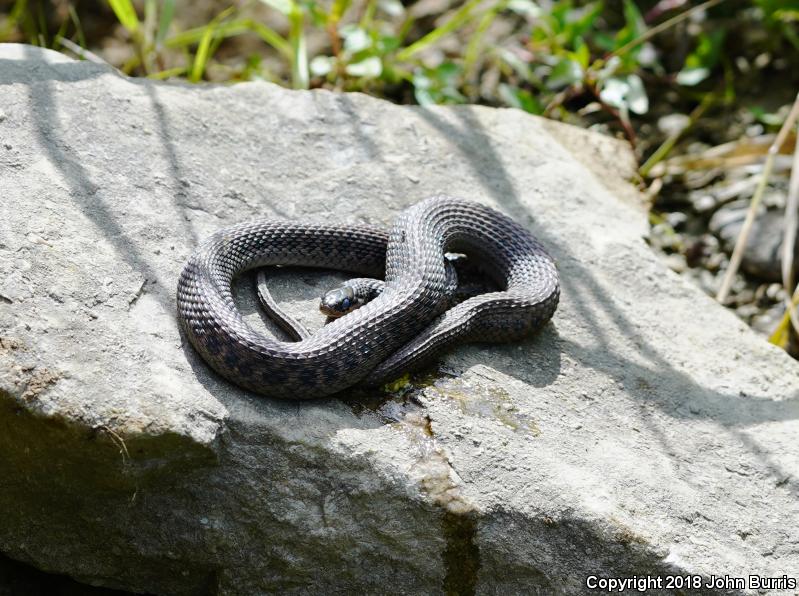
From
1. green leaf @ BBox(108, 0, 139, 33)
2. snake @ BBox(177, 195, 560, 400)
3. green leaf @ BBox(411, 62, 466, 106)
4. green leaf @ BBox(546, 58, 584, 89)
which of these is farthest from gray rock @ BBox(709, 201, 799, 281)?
green leaf @ BBox(108, 0, 139, 33)

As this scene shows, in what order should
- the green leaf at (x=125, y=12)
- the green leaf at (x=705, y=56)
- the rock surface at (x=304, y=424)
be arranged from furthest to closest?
the green leaf at (x=705, y=56) < the green leaf at (x=125, y=12) < the rock surface at (x=304, y=424)

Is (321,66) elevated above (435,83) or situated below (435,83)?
above

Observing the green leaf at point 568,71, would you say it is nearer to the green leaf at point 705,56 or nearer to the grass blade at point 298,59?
the green leaf at point 705,56

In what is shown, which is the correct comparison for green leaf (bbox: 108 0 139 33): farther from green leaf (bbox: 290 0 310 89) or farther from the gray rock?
the gray rock

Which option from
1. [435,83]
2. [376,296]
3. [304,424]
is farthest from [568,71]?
[304,424]

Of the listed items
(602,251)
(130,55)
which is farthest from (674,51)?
(130,55)

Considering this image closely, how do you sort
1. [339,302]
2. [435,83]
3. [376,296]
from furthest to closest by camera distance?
1. [435,83]
2. [376,296]
3. [339,302]

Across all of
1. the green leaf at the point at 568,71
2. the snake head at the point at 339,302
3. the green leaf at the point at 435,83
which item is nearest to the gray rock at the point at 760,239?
the green leaf at the point at 568,71

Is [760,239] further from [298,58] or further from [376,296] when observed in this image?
[298,58]
